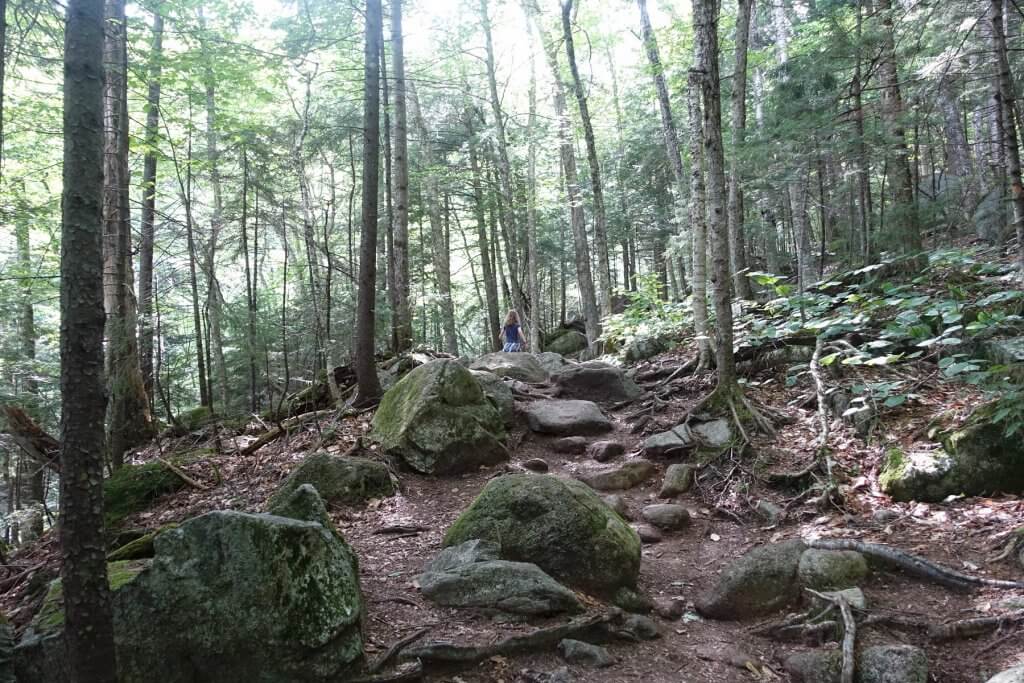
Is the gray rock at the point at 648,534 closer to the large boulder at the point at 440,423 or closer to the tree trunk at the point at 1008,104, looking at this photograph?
the large boulder at the point at 440,423

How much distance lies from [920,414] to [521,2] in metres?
18.3

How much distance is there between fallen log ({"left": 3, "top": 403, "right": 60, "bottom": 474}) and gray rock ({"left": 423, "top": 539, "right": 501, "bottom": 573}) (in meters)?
5.25

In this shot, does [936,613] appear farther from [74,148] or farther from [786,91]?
[786,91]

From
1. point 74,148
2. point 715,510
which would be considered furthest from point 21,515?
point 715,510

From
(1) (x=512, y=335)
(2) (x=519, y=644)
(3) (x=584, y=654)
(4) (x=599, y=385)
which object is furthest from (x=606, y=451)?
(1) (x=512, y=335)

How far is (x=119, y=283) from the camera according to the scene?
8.73 m

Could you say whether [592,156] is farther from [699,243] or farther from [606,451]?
[606,451]

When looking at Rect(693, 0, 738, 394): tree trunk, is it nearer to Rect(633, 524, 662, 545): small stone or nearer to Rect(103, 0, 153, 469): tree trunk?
Rect(633, 524, 662, 545): small stone

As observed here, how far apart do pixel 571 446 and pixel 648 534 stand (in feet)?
9.17

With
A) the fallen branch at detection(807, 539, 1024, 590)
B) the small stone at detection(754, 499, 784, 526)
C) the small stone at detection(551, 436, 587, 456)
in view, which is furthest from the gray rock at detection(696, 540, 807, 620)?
the small stone at detection(551, 436, 587, 456)

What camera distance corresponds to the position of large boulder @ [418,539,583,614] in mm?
4297

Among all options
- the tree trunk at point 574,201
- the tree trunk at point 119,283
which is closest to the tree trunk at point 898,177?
the tree trunk at point 574,201

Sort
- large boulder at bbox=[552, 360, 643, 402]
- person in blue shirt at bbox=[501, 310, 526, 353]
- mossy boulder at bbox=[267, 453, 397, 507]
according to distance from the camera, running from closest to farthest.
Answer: mossy boulder at bbox=[267, 453, 397, 507] < large boulder at bbox=[552, 360, 643, 402] < person in blue shirt at bbox=[501, 310, 526, 353]

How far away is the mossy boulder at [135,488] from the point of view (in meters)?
7.04
